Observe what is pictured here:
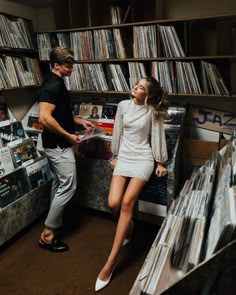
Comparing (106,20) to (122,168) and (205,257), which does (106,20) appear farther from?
(205,257)

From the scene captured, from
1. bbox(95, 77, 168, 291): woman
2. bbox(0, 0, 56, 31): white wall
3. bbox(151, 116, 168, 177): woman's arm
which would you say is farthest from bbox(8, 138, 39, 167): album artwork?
bbox(0, 0, 56, 31): white wall

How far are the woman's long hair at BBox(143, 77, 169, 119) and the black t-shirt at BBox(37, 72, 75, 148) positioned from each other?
0.55 metres

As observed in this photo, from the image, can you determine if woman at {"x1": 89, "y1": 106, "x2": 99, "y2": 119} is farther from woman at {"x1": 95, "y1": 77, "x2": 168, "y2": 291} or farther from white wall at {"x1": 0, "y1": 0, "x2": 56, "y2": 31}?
white wall at {"x1": 0, "y1": 0, "x2": 56, "y2": 31}

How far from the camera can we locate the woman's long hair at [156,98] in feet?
5.55

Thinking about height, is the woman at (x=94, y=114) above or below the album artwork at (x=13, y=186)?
above

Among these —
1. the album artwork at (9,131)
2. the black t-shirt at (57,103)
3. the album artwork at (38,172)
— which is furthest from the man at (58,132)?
the album artwork at (9,131)

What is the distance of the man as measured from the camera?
1632 millimetres

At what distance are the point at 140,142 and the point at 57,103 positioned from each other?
2.00 ft

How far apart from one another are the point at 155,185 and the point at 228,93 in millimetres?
855

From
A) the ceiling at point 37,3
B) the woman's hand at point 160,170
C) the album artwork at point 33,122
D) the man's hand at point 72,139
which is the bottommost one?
the woman's hand at point 160,170

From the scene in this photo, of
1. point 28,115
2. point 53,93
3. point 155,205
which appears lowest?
point 155,205

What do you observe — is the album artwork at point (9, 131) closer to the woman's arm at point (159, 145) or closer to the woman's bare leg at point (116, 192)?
the woman's bare leg at point (116, 192)

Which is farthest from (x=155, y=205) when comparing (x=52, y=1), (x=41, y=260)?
(x=52, y=1)

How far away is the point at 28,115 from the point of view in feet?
8.51
